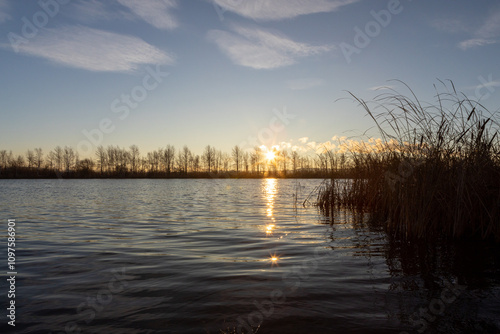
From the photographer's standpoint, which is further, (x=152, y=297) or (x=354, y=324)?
(x=152, y=297)

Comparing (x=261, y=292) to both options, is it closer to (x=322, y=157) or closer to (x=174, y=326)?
(x=174, y=326)

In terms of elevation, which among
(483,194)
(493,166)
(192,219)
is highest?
(493,166)

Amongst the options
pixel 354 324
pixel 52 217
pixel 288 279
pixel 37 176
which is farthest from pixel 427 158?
pixel 37 176

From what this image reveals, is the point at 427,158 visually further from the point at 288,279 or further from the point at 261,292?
the point at 261,292

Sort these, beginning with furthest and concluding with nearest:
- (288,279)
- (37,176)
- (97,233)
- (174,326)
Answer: (37,176) < (97,233) < (288,279) < (174,326)

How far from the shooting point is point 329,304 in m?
3.42

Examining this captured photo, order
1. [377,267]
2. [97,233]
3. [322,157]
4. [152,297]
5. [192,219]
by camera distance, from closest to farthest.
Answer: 1. [152,297]
2. [377,267]
3. [97,233]
4. [192,219]
5. [322,157]

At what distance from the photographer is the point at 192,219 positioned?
11.0 meters

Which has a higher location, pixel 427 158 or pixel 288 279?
pixel 427 158

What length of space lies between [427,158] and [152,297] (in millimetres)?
5585

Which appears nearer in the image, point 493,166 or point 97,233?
point 493,166

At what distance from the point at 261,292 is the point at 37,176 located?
111m

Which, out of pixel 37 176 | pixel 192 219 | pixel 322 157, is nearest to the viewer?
pixel 192 219

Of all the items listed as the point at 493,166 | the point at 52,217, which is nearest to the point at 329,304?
the point at 493,166
